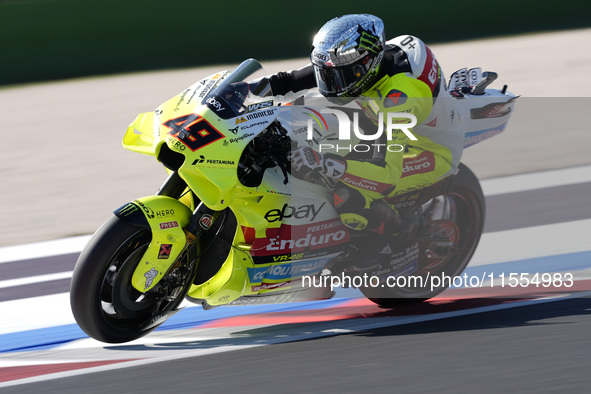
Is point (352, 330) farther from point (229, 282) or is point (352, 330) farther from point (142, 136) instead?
point (142, 136)

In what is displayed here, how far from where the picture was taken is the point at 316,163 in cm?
426

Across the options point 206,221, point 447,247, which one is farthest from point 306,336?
point 447,247

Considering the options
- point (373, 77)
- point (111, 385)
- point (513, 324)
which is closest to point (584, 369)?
point (513, 324)

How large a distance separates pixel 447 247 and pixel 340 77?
131 centimetres

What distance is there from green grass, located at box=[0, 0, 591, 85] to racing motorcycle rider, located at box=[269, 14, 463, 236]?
974 cm


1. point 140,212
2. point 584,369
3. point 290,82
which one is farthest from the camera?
point 290,82

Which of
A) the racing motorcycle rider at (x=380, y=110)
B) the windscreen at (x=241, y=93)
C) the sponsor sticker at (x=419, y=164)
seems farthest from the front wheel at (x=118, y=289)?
the sponsor sticker at (x=419, y=164)

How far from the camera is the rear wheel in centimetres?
501

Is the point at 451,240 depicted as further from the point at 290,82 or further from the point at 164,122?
the point at 164,122

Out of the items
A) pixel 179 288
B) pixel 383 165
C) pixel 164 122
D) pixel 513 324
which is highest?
pixel 164 122

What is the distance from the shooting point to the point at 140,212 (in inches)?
163

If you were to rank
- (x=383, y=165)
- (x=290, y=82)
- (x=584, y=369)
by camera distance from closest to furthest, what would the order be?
(x=584, y=369) → (x=383, y=165) → (x=290, y=82)

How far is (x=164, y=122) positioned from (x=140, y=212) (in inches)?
18.2

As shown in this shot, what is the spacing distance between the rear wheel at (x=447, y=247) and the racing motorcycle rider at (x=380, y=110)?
23 centimetres
